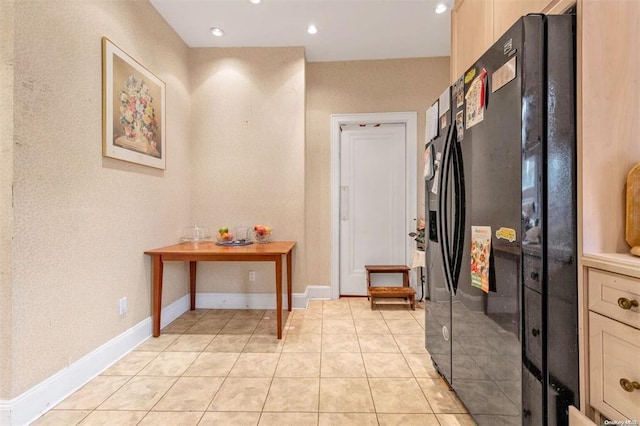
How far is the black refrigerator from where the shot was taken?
1.02 m

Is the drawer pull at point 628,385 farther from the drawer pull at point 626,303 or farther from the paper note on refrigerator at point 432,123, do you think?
the paper note on refrigerator at point 432,123

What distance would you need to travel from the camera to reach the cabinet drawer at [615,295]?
85 cm

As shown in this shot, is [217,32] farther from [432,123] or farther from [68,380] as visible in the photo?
[68,380]

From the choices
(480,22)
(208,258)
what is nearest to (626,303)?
(480,22)

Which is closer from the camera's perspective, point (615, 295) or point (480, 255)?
point (615, 295)

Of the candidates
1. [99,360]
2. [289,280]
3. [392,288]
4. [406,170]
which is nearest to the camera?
[99,360]

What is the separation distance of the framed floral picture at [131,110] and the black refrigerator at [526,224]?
2.24m

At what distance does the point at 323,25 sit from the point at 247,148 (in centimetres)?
142

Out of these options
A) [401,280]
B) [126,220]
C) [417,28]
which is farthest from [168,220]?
[417,28]

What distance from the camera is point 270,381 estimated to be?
180cm

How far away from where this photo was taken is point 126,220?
219cm

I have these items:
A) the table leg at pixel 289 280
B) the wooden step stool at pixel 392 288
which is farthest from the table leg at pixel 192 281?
the wooden step stool at pixel 392 288

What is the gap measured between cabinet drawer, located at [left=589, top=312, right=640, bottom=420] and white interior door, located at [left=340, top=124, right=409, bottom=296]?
2.55m

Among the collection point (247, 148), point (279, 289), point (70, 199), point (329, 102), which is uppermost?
point (329, 102)
